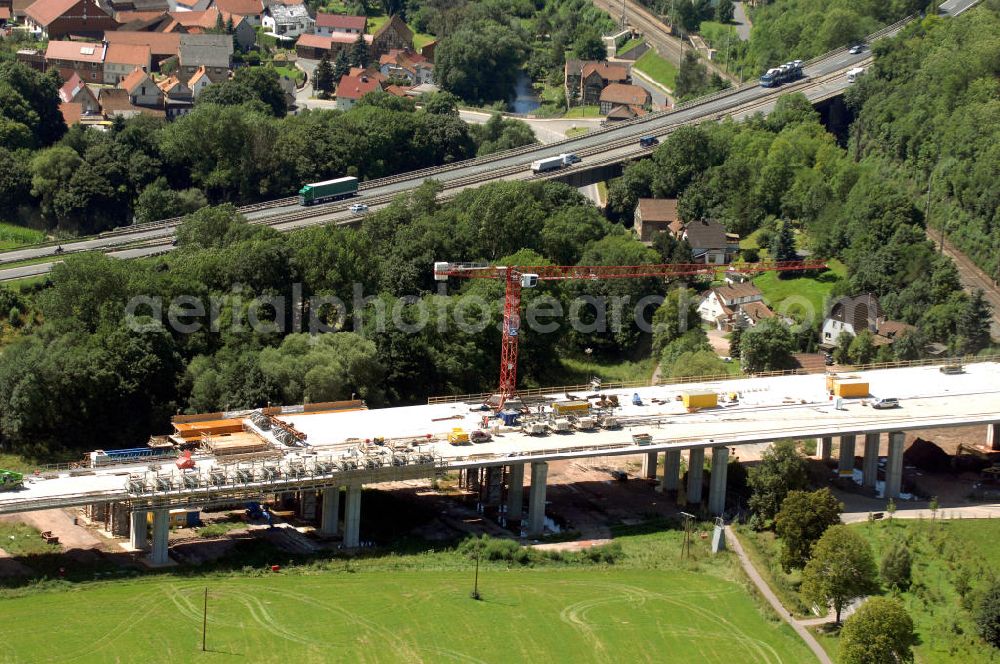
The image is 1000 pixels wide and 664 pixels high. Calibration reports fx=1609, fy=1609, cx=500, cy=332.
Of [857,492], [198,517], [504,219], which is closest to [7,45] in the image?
[504,219]

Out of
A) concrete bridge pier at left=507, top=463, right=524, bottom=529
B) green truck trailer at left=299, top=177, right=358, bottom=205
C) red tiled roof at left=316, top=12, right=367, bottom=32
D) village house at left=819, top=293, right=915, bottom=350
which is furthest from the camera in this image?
red tiled roof at left=316, top=12, right=367, bottom=32

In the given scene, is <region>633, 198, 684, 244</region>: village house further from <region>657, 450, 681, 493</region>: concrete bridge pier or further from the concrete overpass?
<region>657, 450, 681, 493</region>: concrete bridge pier

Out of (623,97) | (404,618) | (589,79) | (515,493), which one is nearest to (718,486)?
(515,493)

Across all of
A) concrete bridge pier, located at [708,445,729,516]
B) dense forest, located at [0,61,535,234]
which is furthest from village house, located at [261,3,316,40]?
concrete bridge pier, located at [708,445,729,516]

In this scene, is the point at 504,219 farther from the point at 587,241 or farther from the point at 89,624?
the point at 89,624

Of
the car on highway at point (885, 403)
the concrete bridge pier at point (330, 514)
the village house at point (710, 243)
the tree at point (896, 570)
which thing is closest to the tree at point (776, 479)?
the tree at point (896, 570)

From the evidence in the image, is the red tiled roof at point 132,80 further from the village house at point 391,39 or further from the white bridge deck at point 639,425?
the white bridge deck at point 639,425

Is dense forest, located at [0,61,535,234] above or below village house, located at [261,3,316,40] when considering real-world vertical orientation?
below
